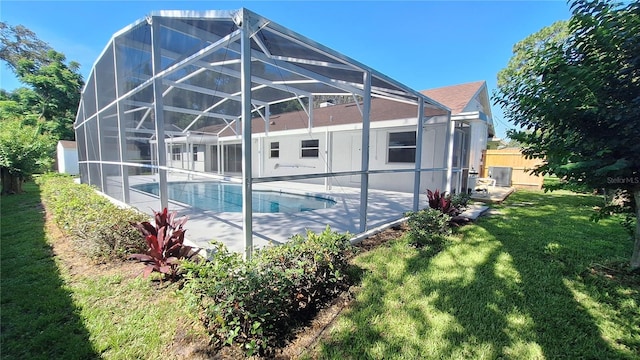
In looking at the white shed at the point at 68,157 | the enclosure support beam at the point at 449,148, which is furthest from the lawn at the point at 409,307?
the white shed at the point at 68,157

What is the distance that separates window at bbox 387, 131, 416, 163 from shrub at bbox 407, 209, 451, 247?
585 centimetres

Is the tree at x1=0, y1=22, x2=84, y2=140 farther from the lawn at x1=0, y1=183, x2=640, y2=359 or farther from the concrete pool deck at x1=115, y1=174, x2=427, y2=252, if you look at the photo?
the lawn at x1=0, y1=183, x2=640, y2=359

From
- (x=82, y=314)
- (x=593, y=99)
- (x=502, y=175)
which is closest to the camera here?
(x=82, y=314)

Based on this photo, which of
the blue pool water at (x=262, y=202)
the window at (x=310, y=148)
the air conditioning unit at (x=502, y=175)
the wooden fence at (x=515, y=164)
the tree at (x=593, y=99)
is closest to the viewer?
the tree at (x=593, y=99)

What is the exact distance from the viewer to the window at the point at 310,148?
13484 millimetres

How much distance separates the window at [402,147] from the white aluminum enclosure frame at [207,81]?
235cm

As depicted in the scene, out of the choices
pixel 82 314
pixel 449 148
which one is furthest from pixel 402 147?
pixel 82 314

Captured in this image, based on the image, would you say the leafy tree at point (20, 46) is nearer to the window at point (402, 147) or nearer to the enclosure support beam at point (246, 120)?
the window at point (402, 147)

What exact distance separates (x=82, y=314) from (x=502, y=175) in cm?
1530

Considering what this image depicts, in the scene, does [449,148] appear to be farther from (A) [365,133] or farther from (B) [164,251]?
(B) [164,251]

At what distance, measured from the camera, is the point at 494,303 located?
287cm

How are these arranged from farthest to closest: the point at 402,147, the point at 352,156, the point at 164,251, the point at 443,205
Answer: the point at 352,156 → the point at 402,147 → the point at 443,205 → the point at 164,251

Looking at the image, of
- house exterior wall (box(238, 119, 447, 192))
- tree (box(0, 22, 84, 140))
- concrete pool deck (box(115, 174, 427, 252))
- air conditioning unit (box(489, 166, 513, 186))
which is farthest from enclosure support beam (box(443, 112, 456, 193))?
tree (box(0, 22, 84, 140))

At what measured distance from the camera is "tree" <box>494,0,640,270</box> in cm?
278
